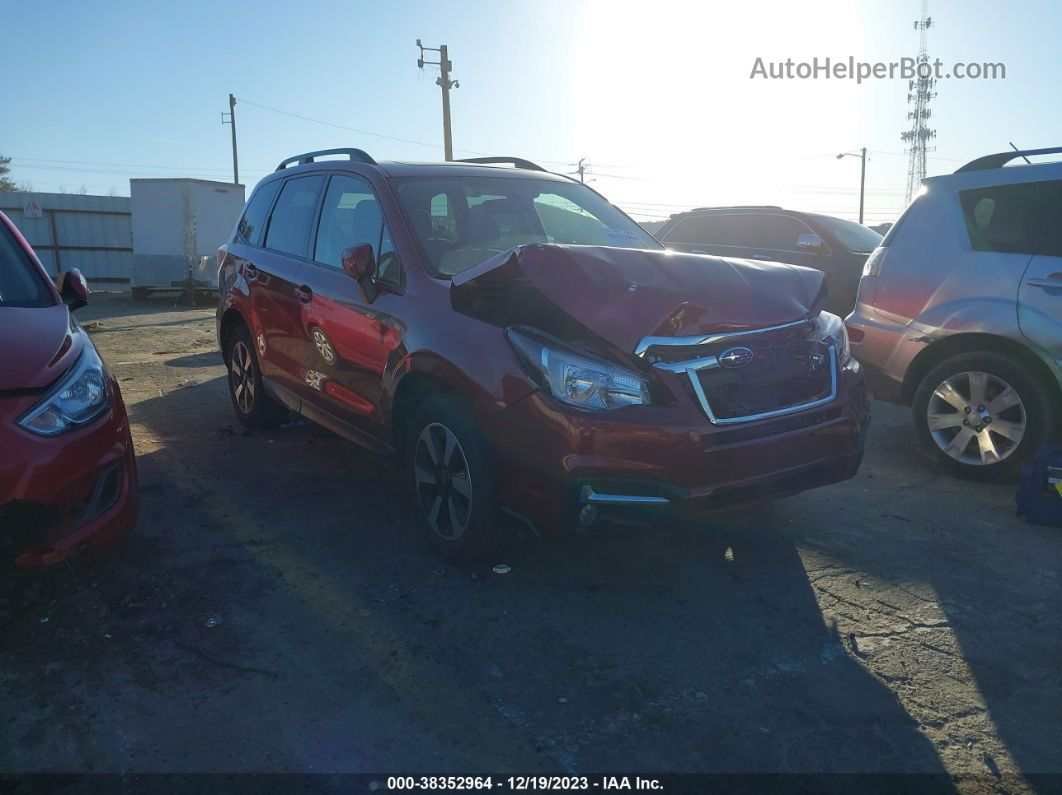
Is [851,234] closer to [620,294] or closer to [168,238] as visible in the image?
[620,294]

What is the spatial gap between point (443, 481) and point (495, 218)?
1.49m

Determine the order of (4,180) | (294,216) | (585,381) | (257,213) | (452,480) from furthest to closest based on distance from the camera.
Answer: (4,180) < (257,213) < (294,216) < (452,480) < (585,381)

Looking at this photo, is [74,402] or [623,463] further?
[74,402]

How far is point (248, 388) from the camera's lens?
19.4ft

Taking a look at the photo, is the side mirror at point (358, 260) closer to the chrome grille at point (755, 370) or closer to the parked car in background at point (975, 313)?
the chrome grille at point (755, 370)

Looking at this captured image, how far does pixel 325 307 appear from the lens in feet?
14.5

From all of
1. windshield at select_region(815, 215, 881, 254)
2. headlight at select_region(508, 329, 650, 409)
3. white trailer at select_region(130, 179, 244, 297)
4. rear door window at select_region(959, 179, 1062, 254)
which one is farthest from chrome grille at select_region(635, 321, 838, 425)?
white trailer at select_region(130, 179, 244, 297)

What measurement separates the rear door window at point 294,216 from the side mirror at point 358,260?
1052mm

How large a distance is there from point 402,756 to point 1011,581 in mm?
2715

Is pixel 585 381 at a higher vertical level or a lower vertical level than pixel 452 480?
higher

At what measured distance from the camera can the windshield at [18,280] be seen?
387 cm

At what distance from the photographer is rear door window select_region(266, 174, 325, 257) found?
4.93 m

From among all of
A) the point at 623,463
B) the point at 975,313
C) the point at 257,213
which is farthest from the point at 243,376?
the point at 975,313

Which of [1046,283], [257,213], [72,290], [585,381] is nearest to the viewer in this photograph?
[585,381]
